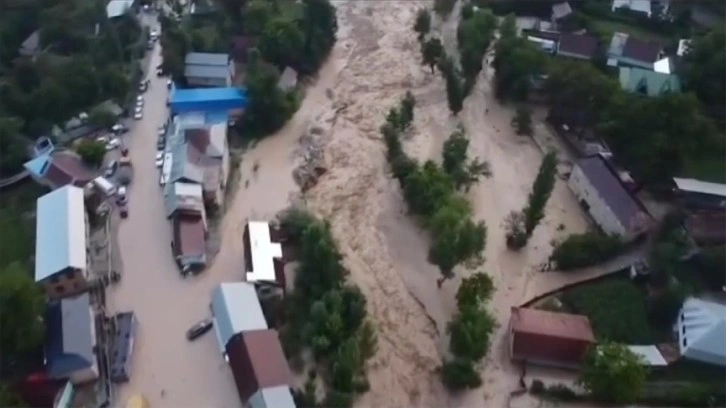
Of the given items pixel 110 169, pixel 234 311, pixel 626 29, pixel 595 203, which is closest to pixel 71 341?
pixel 234 311

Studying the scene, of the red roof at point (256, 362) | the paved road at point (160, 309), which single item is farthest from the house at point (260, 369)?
the paved road at point (160, 309)

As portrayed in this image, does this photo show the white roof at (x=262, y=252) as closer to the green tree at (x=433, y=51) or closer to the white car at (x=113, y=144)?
the white car at (x=113, y=144)

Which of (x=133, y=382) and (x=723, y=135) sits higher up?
(x=723, y=135)

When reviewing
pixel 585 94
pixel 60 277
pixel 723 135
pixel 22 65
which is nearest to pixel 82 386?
pixel 60 277

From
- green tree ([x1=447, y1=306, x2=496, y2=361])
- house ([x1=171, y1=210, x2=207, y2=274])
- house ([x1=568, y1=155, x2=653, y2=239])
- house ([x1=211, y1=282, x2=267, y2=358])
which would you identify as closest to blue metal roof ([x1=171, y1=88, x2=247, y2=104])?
house ([x1=171, y1=210, x2=207, y2=274])

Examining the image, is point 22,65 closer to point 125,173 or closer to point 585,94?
point 125,173

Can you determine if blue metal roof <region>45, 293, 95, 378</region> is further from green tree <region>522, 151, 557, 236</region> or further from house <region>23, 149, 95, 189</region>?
green tree <region>522, 151, 557, 236</region>

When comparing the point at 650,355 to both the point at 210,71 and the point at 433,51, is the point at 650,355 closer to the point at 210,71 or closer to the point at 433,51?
the point at 433,51
